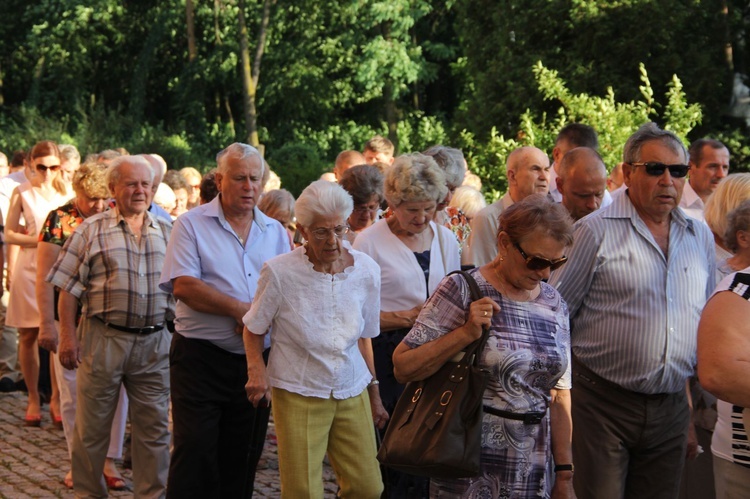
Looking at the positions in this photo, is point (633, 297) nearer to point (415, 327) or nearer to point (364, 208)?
point (415, 327)

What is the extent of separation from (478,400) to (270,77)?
38.4 metres

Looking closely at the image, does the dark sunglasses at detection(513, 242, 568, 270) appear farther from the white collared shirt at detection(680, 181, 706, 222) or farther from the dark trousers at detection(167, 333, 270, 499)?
the white collared shirt at detection(680, 181, 706, 222)

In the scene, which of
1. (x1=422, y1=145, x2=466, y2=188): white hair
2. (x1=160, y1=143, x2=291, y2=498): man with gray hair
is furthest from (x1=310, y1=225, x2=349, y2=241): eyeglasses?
(x1=422, y1=145, x2=466, y2=188): white hair

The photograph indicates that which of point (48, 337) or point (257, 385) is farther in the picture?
point (48, 337)

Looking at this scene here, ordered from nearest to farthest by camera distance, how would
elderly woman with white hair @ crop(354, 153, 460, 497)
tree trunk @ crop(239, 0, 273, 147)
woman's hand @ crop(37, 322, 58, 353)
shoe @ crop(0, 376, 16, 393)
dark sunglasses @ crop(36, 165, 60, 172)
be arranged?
elderly woman with white hair @ crop(354, 153, 460, 497)
woman's hand @ crop(37, 322, 58, 353)
dark sunglasses @ crop(36, 165, 60, 172)
shoe @ crop(0, 376, 16, 393)
tree trunk @ crop(239, 0, 273, 147)

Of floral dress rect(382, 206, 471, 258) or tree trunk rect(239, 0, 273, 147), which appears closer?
floral dress rect(382, 206, 471, 258)

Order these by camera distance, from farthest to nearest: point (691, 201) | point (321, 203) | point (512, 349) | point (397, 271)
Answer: point (691, 201)
point (397, 271)
point (321, 203)
point (512, 349)

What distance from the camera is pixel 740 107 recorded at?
22594 millimetres

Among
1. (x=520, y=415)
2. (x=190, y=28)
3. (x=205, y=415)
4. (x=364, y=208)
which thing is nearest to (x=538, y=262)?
(x=520, y=415)

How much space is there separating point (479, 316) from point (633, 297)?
1449 millimetres

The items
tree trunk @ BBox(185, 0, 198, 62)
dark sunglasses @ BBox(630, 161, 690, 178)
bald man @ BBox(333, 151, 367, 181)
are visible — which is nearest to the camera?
dark sunglasses @ BBox(630, 161, 690, 178)

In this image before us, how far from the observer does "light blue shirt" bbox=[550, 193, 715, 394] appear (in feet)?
18.0

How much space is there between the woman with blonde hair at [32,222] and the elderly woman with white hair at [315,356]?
5.35 meters

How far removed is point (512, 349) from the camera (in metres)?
4.47
